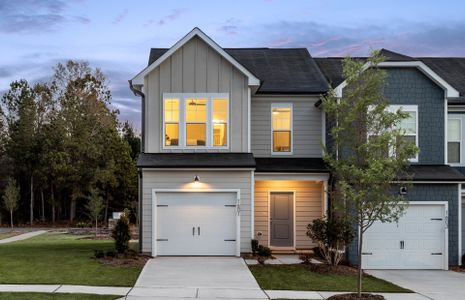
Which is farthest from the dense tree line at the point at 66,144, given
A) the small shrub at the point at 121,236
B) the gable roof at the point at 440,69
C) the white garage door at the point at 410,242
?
the white garage door at the point at 410,242

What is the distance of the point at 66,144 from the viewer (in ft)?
144

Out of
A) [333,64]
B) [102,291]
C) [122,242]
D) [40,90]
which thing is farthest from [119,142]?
[102,291]

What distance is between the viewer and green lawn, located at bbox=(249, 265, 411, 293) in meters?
13.4

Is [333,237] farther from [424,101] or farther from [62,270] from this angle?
[62,270]

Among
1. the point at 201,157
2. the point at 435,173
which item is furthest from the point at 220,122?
the point at 435,173

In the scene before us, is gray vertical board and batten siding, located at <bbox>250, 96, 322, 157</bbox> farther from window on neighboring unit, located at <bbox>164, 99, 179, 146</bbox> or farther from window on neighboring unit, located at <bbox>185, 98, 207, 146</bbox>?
window on neighboring unit, located at <bbox>164, 99, 179, 146</bbox>

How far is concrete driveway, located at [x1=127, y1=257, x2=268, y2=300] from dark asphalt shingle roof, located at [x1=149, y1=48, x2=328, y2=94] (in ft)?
22.0

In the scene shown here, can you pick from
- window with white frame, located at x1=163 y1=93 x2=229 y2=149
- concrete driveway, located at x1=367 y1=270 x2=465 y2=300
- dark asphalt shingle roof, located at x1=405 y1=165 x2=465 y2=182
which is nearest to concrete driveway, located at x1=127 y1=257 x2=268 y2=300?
window with white frame, located at x1=163 y1=93 x2=229 y2=149

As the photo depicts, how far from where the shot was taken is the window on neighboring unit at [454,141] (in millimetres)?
20236

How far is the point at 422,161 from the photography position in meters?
19.0

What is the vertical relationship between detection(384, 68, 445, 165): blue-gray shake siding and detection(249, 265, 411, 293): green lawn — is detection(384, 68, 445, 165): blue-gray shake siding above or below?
above

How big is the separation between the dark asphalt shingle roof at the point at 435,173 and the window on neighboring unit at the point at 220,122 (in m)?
6.37

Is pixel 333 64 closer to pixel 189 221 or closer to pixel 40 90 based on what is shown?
pixel 189 221

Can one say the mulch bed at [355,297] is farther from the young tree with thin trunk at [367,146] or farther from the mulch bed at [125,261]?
the mulch bed at [125,261]
